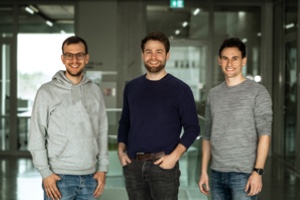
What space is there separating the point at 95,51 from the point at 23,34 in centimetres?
157

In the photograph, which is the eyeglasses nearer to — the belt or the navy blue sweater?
the navy blue sweater

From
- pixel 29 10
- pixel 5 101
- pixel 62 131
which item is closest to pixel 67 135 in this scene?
pixel 62 131

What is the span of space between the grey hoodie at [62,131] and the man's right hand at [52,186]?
1.1 inches

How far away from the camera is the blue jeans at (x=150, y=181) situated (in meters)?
2.67

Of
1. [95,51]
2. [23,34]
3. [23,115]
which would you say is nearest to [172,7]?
[95,51]

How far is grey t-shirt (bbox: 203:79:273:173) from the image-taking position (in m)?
2.61

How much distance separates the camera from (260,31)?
935 centimetres

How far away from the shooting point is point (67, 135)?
2650mm

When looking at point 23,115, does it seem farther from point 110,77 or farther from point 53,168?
point 53,168

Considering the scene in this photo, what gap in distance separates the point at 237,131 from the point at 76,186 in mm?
986


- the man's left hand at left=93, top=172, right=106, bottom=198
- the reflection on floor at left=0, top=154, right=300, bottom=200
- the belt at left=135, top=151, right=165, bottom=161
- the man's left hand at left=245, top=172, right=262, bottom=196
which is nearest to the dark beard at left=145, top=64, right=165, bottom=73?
the belt at left=135, top=151, right=165, bottom=161

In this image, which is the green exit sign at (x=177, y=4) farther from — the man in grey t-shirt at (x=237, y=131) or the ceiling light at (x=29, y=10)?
the man in grey t-shirt at (x=237, y=131)

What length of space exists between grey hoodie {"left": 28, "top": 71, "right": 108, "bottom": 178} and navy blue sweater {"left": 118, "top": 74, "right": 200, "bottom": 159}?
0.27 m

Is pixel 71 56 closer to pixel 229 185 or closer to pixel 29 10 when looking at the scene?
pixel 229 185
